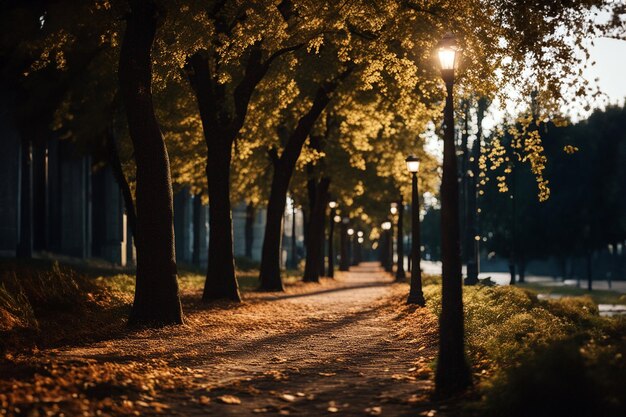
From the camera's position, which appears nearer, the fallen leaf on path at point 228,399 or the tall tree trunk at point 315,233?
the fallen leaf on path at point 228,399

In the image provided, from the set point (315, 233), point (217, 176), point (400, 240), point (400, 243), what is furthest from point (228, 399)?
point (400, 243)

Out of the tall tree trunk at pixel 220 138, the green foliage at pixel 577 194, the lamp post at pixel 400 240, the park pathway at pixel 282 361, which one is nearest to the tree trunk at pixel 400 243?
the lamp post at pixel 400 240

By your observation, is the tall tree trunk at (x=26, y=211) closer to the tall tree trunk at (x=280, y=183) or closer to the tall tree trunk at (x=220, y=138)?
the tall tree trunk at (x=280, y=183)

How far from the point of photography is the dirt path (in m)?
9.05

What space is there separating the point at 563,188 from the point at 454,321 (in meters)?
60.3

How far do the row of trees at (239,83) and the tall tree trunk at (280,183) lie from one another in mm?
50

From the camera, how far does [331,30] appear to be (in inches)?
765

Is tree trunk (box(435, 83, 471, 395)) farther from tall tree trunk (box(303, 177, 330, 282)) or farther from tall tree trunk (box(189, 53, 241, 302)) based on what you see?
tall tree trunk (box(303, 177, 330, 282))

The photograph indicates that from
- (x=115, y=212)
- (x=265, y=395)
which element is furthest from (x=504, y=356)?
(x=115, y=212)

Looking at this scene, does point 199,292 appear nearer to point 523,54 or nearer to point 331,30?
point 331,30

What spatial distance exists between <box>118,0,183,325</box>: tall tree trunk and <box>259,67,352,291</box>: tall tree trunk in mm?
A: 11216

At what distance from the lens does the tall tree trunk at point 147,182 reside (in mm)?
16047

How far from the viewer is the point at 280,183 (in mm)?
29656

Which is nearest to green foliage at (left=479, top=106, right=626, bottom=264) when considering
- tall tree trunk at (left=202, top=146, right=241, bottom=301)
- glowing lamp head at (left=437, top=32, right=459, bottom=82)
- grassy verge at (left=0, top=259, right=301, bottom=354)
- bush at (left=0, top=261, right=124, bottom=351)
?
tall tree trunk at (left=202, top=146, right=241, bottom=301)
